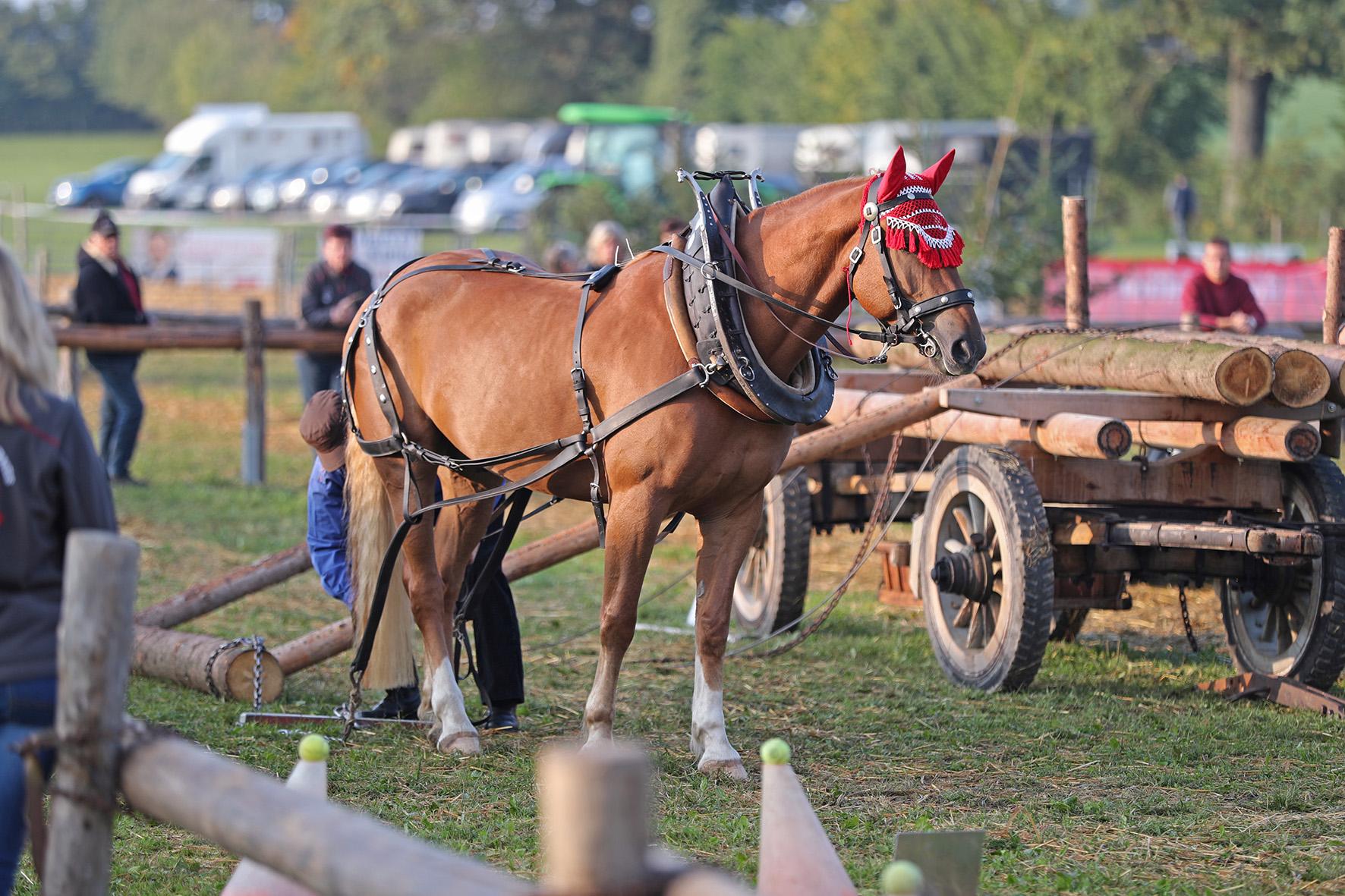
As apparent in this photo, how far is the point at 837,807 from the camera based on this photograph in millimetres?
5027

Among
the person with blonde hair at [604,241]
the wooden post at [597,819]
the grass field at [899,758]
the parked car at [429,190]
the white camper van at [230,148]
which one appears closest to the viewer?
the wooden post at [597,819]

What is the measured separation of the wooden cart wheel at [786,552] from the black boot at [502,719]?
2117mm

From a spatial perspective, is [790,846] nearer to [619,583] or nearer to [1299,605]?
[619,583]

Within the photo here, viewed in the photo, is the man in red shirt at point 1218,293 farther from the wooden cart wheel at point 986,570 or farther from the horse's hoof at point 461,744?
the horse's hoof at point 461,744

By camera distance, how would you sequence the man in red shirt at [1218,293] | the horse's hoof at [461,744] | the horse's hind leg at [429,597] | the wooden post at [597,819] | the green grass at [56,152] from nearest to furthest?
the wooden post at [597,819] → the horse's hoof at [461,744] → the horse's hind leg at [429,597] → the man in red shirt at [1218,293] → the green grass at [56,152]

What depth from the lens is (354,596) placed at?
616cm

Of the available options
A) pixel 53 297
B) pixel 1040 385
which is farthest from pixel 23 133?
pixel 1040 385

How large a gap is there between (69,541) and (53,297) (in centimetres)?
2369

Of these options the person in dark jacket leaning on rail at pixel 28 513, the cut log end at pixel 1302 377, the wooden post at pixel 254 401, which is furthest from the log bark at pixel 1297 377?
the wooden post at pixel 254 401

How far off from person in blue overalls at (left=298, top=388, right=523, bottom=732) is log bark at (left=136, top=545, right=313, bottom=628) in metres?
0.48

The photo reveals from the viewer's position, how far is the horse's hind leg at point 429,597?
586 centimetres

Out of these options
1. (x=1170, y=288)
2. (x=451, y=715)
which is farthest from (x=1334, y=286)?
(x=1170, y=288)

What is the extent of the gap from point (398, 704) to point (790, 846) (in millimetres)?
3391

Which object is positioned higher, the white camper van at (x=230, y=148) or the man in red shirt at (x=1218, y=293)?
the white camper van at (x=230, y=148)
